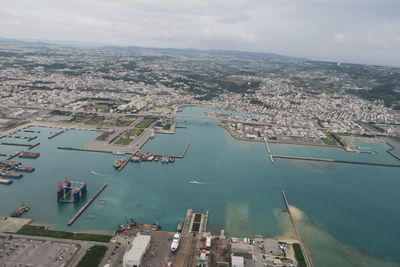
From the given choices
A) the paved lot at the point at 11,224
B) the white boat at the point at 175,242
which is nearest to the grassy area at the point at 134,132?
the paved lot at the point at 11,224

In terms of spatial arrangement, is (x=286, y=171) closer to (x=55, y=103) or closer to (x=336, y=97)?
(x=55, y=103)

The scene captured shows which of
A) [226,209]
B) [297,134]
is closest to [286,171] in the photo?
[226,209]

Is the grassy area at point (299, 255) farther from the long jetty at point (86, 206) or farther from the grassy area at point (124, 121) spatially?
the grassy area at point (124, 121)

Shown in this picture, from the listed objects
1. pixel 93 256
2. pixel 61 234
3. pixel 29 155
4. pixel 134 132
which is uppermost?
pixel 134 132

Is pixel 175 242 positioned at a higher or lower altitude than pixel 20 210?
higher

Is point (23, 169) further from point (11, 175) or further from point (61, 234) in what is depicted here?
point (61, 234)

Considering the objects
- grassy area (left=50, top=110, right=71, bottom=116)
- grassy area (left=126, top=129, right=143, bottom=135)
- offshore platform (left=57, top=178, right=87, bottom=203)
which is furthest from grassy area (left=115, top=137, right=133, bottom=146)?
grassy area (left=50, top=110, right=71, bottom=116)

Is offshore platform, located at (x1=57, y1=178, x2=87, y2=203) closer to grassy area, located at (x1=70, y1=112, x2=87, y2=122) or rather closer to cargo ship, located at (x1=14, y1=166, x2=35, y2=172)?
cargo ship, located at (x1=14, y1=166, x2=35, y2=172)

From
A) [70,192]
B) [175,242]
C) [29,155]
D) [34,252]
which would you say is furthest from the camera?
[29,155]

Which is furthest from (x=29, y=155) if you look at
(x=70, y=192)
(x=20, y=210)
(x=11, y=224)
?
(x=11, y=224)
